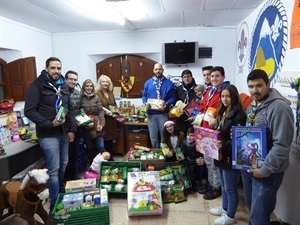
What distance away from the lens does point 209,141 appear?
193 centimetres

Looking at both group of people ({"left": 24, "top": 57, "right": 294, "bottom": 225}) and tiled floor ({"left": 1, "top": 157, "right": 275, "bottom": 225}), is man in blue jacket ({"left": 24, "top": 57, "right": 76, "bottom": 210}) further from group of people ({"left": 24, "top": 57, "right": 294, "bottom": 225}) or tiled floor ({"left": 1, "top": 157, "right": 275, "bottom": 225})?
tiled floor ({"left": 1, "top": 157, "right": 275, "bottom": 225})

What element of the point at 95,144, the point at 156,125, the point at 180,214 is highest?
the point at 156,125

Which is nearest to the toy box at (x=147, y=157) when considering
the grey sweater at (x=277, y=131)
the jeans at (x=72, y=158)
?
the jeans at (x=72, y=158)

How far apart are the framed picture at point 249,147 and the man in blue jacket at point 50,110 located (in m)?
1.56

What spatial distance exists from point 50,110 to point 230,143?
1650 mm

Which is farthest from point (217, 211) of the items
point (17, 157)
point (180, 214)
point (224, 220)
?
point (17, 157)

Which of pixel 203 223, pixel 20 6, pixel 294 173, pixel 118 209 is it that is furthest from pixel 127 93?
pixel 294 173

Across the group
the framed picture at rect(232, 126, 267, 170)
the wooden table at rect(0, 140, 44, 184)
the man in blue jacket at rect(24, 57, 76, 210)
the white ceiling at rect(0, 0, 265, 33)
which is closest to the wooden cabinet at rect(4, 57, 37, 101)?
the white ceiling at rect(0, 0, 265, 33)

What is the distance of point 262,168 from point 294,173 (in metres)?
0.71

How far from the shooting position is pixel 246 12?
315cm

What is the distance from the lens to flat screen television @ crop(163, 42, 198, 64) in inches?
161

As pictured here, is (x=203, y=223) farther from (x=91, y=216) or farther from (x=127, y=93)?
(x=127, y=93)

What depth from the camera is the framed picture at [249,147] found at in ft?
4.79

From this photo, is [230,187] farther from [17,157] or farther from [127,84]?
[127,84]
